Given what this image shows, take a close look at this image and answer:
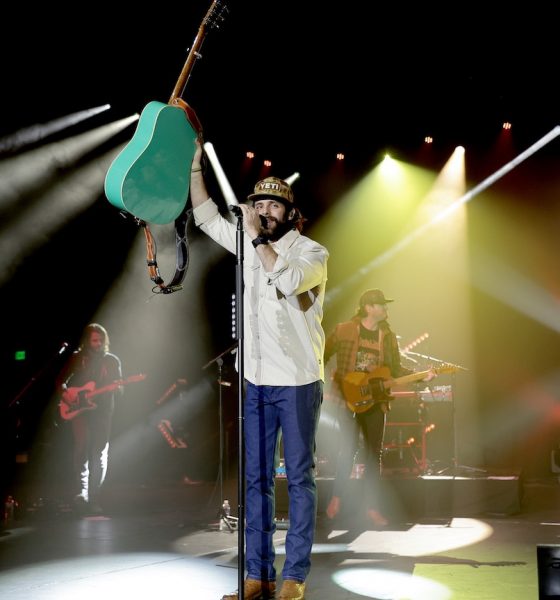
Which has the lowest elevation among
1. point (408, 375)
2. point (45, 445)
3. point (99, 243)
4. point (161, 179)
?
point (45, 445)

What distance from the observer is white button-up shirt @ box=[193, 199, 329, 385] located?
325 centimetres

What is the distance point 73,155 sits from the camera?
9.63 metres

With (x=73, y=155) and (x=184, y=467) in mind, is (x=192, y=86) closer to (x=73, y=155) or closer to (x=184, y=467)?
(x=73, y=155)

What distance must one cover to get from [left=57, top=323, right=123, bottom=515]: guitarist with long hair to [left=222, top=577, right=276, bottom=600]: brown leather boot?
4216mm

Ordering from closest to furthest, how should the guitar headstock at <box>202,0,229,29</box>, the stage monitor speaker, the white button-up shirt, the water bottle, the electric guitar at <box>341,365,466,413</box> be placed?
the stage monitor speaker < the guitar headstock at <box>202,0,229,29</box> < the white button-up shirt < the water bottle < the electric guitar at <box>341,365,466,413</box>

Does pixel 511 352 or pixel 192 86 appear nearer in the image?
pixel 192 86

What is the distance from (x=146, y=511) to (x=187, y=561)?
2766 mm

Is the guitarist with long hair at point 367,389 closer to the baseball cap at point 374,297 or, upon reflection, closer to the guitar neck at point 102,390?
the baseball cap at point 374,297

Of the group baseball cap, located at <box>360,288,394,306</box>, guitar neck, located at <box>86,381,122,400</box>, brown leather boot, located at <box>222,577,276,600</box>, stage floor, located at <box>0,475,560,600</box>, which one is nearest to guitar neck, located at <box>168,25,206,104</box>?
brown leather boot, located at <box>222,577,276,600</box>

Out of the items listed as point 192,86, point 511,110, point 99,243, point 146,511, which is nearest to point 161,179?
point 146,511

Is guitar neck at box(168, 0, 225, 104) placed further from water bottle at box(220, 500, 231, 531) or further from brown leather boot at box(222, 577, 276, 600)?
water bottle at box(220, 500, 231, 531)

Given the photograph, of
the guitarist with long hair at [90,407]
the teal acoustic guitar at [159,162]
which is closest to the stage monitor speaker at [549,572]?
the teal acoustic guitar at [159,162]

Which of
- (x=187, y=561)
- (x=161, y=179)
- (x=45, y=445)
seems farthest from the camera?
(x=45, y=445)

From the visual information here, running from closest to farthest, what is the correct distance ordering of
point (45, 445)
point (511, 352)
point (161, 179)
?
point (161, 179) < point (45, 445) < point (511, 352)
